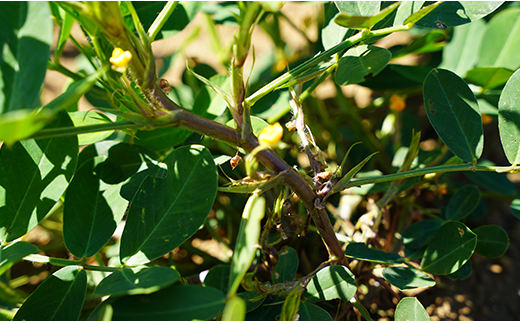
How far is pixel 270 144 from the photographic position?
0.48 meters

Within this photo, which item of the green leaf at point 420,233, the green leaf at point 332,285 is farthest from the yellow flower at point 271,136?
the green leaf at point 420,233

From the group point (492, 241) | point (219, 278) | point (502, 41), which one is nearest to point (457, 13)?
point (502, 41)

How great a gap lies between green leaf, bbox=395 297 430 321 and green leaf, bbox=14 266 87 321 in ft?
A: 1.89

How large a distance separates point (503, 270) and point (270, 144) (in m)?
1.05

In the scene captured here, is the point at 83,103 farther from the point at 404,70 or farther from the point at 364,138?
the point at 404,70

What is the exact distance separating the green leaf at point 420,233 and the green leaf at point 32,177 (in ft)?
2.53

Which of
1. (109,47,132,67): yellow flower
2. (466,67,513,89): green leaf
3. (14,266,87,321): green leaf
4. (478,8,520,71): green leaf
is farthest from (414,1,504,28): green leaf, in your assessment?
(14,266,87,321): green leaf

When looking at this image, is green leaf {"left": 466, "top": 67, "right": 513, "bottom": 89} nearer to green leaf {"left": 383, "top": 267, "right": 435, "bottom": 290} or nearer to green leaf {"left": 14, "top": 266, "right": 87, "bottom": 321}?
green leaf {"left": 383, "top": 267, "right": 435, "bottom": 290}

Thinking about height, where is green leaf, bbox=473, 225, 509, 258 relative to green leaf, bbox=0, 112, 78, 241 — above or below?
below

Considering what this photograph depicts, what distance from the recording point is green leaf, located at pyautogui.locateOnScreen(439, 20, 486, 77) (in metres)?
1.06

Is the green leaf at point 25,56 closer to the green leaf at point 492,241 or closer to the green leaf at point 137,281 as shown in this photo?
the green leaf at point 137,281

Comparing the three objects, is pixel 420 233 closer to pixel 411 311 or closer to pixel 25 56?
pixel 411 311

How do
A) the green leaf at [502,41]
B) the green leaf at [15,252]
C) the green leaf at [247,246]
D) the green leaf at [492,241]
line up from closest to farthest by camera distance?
1. the green leaf at [247,246]
2. the green leaf at [15,252]
3. the green leaf at [492,241]
4. the green leaf at [502,41]

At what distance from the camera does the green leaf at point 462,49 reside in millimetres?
1060
